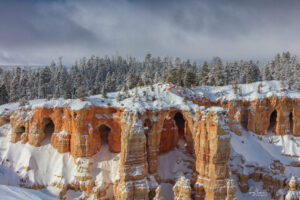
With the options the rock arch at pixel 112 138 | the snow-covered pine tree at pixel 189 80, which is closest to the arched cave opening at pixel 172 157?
the rock arch at pixel 112 138

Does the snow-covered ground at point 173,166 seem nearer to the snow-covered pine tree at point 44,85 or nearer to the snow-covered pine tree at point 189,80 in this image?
the snow-covered pine tree at point 189,80

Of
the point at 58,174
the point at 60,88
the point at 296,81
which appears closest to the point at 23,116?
the point at 58,174

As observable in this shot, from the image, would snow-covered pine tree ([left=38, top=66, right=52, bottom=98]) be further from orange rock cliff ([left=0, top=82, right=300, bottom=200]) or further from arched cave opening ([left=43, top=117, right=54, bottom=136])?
arched cave opening ([left=43, top=117, right=54, bottom=136])

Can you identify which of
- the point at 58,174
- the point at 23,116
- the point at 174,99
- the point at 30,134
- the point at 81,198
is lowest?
the point at 81,198

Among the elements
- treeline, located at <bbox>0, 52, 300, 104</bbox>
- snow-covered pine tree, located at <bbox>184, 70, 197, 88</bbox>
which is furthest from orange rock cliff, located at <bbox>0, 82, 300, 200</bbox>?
snow-covered pine tree, located at <bbox>184, 70, 197, 88</bbox>

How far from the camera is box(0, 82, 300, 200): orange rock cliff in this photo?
2358 centimetres

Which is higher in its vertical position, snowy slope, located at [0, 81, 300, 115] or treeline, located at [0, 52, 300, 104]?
treeline, located at [0, 52, 300, 104]

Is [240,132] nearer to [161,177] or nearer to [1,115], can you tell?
[161,177]

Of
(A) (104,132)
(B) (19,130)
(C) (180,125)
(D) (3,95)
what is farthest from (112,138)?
(D) (3,95)

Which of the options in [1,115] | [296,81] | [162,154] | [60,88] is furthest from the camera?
[60,88]

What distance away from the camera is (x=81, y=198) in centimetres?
2509

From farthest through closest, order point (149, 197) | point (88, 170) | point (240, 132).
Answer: point (240, 132) < point (88, 170) < point (149, 197)

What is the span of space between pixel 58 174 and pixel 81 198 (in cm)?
501

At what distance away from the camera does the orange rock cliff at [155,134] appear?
77.4 feet
